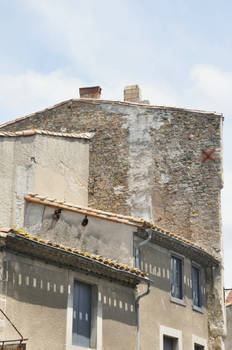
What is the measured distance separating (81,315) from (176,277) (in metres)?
4.84

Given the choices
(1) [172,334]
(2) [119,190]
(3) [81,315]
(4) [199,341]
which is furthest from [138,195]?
(3) [81,315]

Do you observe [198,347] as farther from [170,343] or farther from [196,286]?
[170,343]

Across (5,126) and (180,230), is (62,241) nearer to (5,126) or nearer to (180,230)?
(180,230)

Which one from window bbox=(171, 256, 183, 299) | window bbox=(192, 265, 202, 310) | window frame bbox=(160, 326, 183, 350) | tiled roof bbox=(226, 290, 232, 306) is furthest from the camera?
tiled roof bbox=(226, 290, 232, 306)

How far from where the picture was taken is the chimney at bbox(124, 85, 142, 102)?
24.1 metres

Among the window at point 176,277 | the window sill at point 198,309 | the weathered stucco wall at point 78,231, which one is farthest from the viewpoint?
the window sill at point 198,309

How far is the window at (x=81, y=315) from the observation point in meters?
14.5

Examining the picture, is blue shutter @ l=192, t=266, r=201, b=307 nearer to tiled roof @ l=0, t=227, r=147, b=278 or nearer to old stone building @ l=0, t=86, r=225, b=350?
old stone building @ l=0, t=86, r=225, b=350

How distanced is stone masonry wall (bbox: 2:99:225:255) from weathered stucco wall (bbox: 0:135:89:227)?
0.82 m

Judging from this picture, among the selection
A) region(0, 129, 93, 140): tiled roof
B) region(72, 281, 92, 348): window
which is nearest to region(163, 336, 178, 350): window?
region(72, 281, 92, 348): window

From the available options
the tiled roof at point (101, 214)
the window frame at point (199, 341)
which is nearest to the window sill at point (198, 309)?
the window frame at point (199, 341)

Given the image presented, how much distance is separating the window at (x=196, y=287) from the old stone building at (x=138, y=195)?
0.03 m

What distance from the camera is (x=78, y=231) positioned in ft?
58.0

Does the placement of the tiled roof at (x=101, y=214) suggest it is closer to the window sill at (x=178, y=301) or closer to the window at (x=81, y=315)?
the window sill at (x=178, y=301)
